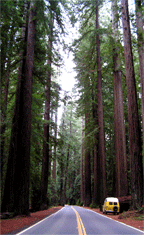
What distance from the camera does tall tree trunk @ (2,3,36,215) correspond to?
12188 mm

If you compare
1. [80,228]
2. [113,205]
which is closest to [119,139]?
[113,205]

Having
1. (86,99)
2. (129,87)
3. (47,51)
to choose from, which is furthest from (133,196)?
(86,99)

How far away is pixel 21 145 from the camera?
13.0 meters

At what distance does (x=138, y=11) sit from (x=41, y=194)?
54.2 ft

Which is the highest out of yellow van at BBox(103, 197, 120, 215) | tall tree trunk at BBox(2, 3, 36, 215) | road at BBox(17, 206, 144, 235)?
tall tree trunk at BBox(2, 3, 36, 215)

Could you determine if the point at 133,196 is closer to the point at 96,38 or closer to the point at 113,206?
the point at 113,206

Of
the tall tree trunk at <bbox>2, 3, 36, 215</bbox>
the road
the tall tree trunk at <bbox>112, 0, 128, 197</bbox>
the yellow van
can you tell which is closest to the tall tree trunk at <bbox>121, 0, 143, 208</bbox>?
the tall tree trunk at <bbox>112, 0, 128, 197</bbox>

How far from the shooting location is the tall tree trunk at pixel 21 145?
40.0 ft

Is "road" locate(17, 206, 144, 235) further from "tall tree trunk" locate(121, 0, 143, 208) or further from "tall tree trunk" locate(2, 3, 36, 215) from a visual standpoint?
"tall tree trunk" locate(121, 0, 143, 208)

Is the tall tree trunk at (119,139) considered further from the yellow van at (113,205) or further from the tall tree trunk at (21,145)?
the tall tree trunk at (21,145)

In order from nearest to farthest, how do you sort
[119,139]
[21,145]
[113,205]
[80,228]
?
[80,228] < [21,145] < [113,205] < [119,139]

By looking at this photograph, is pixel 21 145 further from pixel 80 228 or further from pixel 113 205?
pixel 113 205

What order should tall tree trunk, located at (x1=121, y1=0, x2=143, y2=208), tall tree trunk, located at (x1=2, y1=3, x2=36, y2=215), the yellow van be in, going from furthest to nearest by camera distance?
the yellow van, tall tree trunk, located at (x1=121, y1=0, x2=143, y2=208), tall tree trunk, located at (x1=2, y1=3, x2=36, y2=215)

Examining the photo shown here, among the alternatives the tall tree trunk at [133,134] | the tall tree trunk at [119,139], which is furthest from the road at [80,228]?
the tall tree trunk at [119,139]
